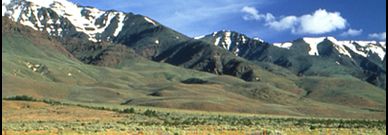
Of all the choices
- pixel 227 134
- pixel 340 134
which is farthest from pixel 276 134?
pixel 340 134

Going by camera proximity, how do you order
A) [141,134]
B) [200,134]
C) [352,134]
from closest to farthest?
[141,134] < [200,134] < [352,134]

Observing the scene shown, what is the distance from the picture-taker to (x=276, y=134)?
39688 mm

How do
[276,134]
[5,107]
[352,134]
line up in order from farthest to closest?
[5,107] < [352,134] < [276,134]

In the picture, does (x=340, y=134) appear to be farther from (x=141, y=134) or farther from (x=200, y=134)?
(x=141, y=134)

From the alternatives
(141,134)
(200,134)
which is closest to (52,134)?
(141,134)

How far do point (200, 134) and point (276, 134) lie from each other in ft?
30.4

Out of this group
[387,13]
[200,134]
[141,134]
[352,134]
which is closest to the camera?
[387,13]

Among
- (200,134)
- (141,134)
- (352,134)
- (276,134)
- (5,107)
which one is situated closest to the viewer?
(276,134)

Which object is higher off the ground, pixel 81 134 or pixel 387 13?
pixel 387 13

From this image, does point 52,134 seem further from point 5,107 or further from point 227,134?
point 5,107

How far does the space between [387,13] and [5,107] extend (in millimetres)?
121899

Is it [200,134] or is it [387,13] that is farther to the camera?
[200,134]

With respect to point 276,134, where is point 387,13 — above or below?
above

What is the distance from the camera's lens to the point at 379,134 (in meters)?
50.3
